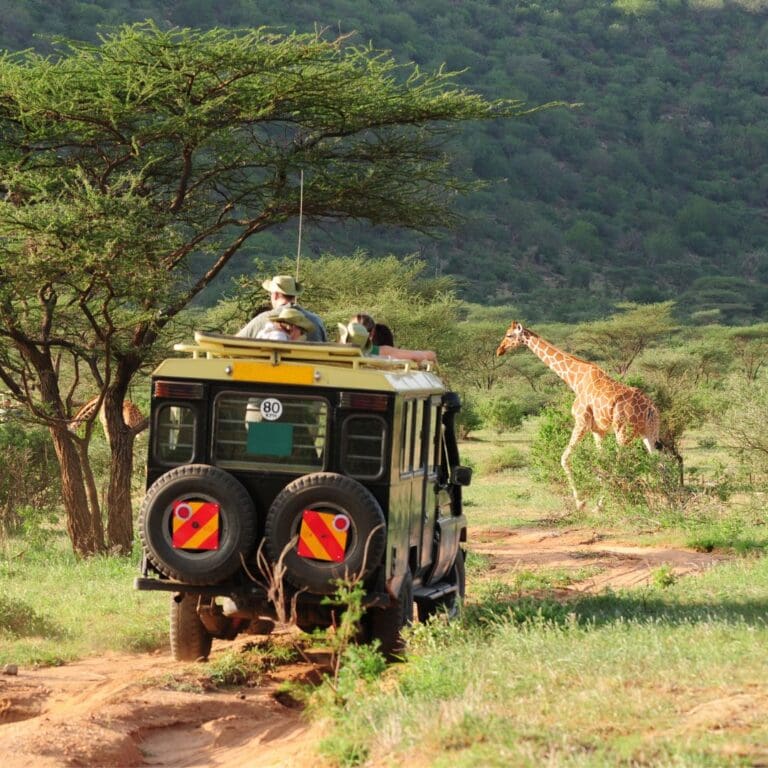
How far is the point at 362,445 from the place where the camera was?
7.25 metres

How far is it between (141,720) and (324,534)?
1282mm

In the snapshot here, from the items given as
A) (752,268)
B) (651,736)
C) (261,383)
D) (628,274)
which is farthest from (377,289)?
(752,268)

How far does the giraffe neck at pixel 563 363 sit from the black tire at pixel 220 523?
1148 cm

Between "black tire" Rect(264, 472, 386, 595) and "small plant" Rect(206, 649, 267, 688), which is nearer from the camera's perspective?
"black tire" Rect(264, 472, 386, 595)

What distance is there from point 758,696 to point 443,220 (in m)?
11.1

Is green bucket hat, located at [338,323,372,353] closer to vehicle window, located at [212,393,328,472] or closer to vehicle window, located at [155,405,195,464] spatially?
vehicle window, located at [212,393,328,472]

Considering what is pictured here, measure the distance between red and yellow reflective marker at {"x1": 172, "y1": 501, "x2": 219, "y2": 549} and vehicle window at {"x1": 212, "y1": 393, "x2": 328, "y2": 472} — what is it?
0.98 ft

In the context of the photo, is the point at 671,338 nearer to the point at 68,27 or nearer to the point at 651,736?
the point at 68,27

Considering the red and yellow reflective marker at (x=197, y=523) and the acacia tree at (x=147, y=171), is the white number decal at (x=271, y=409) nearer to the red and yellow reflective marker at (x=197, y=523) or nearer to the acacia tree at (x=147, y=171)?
the red and yellow reflective marker at (x=197, y=523)

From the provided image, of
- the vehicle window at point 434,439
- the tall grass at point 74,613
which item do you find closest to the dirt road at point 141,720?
the tall grass at point 74,613

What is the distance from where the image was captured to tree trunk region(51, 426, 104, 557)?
14188 mm

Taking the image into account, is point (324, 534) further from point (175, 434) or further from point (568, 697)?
point (568, 697)

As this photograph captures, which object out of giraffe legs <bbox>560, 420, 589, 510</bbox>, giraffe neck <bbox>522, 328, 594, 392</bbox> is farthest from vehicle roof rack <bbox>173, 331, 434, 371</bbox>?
giraffe neck <bbox>522, 328, 594, 392</bbox>

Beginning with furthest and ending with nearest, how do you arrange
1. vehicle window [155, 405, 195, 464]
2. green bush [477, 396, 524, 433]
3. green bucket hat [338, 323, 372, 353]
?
green bush [477, 396, 524, 433]
green bucket hat [338, 323, 372, 353]
vehicle window [155, 405, 195, 464]
